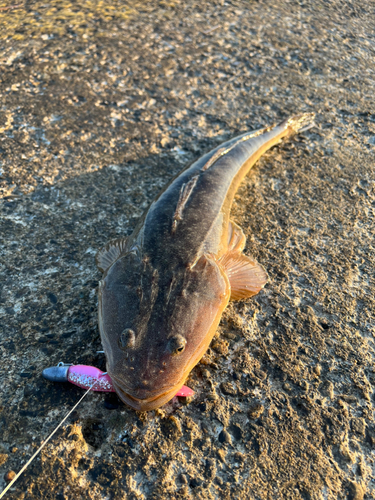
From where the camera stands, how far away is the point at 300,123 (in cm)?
409

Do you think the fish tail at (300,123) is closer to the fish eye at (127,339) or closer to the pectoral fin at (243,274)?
the pectoral fin at (243,274)

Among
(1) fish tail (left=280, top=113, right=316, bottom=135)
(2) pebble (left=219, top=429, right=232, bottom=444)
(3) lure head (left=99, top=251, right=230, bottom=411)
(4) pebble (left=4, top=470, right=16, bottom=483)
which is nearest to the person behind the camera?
(4) pebble (left=4, top=470, right=16, bottom=483)

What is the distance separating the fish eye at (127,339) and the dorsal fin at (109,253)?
0.71 meters

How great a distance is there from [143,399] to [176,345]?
29cm

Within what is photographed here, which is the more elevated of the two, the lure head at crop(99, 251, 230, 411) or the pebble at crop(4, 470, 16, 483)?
the lure head at crop(99, 251, 230, 411)

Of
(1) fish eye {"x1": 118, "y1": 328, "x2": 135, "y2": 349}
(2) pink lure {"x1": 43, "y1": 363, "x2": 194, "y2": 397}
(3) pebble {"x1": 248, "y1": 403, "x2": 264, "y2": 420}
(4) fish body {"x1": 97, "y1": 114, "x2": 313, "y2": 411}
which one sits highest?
(1) fish eye {"x1": 118, "y1": 328, "x2": 135, "y2": 349}

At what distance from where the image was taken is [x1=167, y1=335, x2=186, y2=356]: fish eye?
189 cm

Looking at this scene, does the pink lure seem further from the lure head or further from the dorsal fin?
the dorsal fin

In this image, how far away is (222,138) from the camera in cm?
399

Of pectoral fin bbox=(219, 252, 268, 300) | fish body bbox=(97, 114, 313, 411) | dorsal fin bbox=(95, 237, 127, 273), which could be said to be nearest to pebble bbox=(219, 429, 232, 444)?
fish body bbox=(97, 114, 313, 411)

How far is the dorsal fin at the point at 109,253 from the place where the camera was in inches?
101

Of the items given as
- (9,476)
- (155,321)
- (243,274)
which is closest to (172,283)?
(155,321)

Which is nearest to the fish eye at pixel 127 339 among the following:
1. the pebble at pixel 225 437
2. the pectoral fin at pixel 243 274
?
the pebble at pixel 225 437

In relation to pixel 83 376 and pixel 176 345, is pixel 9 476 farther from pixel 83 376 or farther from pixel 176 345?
pixel 176 345
